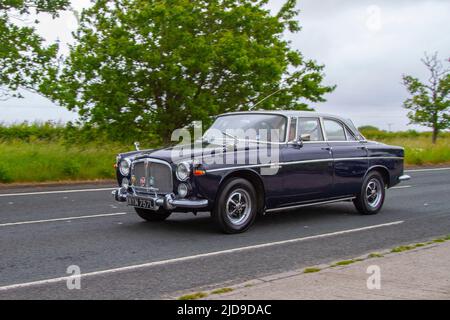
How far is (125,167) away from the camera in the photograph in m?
9.70

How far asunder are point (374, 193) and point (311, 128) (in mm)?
2008

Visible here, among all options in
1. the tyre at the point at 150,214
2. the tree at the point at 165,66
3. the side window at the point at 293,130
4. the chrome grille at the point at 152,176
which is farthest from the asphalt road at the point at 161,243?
the tree at the point at 165,66

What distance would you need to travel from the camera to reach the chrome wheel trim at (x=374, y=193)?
1138 centimetres

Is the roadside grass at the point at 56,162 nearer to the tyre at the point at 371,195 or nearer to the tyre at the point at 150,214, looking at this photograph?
the tyre at the point at 150,214

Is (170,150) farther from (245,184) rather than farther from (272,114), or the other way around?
(272,114)

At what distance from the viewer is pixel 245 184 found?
908 cm

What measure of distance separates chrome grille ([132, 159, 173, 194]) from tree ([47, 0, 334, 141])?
390 inches

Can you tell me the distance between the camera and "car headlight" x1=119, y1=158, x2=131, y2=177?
9611 millimetres

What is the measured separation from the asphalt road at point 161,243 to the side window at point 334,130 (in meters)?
1.40

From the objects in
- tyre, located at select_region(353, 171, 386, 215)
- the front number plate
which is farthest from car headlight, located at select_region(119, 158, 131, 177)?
tyre, located at select_region(353, 171, 386, 215)

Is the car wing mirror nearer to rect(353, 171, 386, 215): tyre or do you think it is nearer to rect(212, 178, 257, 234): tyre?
rect(212, 178, 257, 234): tyre

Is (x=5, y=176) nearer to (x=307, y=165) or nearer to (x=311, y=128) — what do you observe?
(x=311, y=128)
